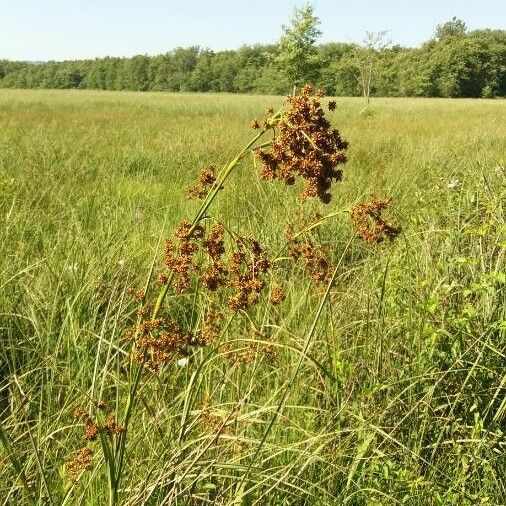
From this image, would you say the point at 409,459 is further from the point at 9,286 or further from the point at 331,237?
the point at 331,237

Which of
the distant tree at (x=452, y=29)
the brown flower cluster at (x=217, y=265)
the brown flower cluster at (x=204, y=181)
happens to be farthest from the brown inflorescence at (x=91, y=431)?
the distant tree at (x=452, y=29)

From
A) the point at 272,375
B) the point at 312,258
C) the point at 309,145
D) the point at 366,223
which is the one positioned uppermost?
the point at 309,145

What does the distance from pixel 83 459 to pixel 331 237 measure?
3.09m

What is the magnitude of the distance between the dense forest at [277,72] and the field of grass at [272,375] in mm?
49175

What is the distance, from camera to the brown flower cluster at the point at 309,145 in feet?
3.13

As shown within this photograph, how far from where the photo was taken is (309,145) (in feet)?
3.21

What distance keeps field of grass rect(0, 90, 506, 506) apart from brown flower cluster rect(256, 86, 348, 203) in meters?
0.23

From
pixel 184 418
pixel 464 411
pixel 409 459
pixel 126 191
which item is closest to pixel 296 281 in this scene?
pixel 464 411

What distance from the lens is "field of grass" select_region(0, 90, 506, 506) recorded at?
57.2 inches

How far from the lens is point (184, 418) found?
4.23 ft

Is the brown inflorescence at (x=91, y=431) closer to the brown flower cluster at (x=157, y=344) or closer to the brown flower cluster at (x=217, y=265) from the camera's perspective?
the brown flower cluster at (x=157, y=344)

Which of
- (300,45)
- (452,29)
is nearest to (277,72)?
(300,45)

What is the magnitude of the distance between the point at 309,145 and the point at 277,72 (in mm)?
59468

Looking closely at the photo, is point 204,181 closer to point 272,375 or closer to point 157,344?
point 157,344
